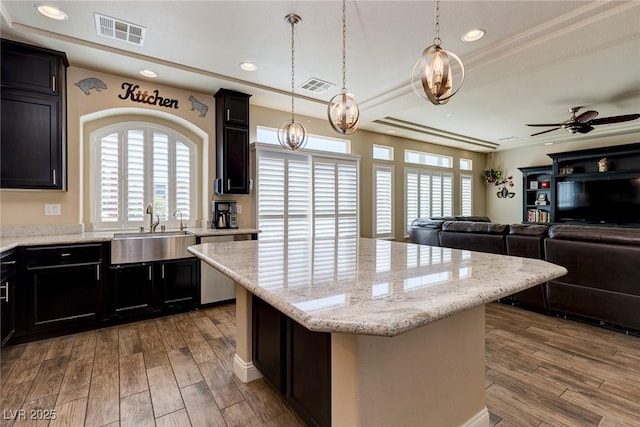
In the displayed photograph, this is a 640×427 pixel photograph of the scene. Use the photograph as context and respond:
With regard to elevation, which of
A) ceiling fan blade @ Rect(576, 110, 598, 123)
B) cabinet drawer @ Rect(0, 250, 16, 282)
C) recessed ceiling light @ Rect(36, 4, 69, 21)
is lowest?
cabinet drawer @ Rect(0, 250, 16, 282)

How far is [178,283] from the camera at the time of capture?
3.69 metres

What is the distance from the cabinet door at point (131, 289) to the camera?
3.30 meters

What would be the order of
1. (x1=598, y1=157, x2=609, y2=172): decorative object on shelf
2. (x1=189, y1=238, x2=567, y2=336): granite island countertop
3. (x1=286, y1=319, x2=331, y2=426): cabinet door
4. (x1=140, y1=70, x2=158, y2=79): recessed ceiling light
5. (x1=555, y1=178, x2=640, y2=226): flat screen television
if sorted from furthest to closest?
(x1=598, y1=157, x2=609, y2=172): decorative object on shelf → (x1=555, y1=178, x2=640, y2=226): flat screen television → (x1=140, y1=70, x2=158, y2=79): recessed ceiling light → (x1=286, y1=319, x2=331, y2=426): cabinet door → (x1=189, y1=238, x2=567, y2=336): granite island countertop

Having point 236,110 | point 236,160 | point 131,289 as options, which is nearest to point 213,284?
point 131,289

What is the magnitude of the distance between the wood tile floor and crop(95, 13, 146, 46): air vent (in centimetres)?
295

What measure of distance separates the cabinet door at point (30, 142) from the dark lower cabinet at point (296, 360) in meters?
2.79

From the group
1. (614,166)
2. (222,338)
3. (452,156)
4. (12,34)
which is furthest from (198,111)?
(614,166)

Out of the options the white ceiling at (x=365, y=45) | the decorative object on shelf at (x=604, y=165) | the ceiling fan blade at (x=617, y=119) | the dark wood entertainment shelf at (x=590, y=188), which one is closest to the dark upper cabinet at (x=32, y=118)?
the white ceiling at (x=365, y=45)

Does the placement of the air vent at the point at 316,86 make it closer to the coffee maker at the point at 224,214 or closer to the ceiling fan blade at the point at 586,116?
the coffee maker at the point at 224,214

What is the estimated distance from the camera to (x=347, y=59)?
3418 mm

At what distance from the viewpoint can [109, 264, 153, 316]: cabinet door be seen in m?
3.30

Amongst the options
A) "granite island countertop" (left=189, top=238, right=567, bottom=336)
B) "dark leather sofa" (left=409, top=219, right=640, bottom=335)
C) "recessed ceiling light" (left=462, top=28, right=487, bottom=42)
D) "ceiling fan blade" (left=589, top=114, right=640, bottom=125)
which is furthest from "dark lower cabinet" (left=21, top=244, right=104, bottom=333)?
"ceiling fan blade" (left=589, top=114, right=640, bottom=125)

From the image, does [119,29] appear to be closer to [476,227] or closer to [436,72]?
[436,72]

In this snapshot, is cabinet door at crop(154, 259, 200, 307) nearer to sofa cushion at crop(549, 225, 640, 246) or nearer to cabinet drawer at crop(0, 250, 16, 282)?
cabinet drawer at crop(0, 250, 16, 282)
